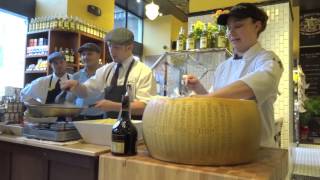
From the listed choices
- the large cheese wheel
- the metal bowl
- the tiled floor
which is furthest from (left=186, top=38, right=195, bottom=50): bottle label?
the tiled floor

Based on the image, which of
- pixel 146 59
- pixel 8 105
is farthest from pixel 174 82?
pixel 146 59

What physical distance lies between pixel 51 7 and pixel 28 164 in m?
4.24

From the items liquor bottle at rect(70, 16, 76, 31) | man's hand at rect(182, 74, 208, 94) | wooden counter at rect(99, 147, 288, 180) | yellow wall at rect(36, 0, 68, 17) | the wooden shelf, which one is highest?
yellow wall at rect(36, 0, 68, 17)

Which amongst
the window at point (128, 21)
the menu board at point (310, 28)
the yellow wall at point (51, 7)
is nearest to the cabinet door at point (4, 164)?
the yellow wall at point (51, 7)

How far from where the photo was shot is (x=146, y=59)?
28.9ft

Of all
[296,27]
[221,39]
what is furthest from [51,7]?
[296,27]

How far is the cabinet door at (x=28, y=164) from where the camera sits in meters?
1.35

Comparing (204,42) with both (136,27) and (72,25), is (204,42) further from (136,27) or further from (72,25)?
(136,27)

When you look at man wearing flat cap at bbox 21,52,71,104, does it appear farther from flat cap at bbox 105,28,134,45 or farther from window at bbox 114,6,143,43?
window at bbox 114,6,143,43

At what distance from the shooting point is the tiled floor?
3818 mm

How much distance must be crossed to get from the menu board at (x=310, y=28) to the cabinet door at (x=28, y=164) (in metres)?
7.08

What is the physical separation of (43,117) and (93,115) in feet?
3.21

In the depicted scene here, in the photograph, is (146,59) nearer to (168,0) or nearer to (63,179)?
(168,0)

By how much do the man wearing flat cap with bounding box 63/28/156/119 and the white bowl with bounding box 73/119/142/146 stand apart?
1.33 feet
